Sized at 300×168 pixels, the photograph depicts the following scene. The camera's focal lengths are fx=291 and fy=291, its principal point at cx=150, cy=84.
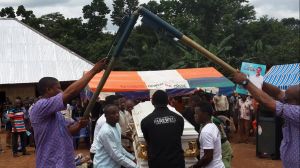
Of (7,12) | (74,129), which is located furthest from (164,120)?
(7,12)

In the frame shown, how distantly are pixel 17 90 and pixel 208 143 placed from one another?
15.6 meters

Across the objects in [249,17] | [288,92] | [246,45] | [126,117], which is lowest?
[126,117]

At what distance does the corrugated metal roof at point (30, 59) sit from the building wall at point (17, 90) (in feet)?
1.43

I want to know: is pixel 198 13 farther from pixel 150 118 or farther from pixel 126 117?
pixel 150 118

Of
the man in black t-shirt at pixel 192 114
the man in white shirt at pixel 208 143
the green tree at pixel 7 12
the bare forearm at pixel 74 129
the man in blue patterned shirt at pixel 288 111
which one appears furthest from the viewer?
the green tree at pixel 7 12

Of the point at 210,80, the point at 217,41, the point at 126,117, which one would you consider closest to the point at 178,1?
the point at 217,41

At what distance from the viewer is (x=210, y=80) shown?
1070 cm

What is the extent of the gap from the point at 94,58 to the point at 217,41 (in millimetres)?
10833

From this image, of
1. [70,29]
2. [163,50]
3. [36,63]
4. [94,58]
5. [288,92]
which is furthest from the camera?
[70,29]

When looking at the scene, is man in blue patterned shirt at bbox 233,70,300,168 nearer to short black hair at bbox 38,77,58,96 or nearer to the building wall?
short black hair at bbox 38,77,58,96

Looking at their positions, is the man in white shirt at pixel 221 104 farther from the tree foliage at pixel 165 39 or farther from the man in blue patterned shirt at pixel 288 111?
the man in blue patterned shirt at pixel 288 111

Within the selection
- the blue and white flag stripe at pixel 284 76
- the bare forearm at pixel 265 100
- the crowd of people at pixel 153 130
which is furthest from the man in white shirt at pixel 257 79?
the blue and white flag stripe at pixel 284 76

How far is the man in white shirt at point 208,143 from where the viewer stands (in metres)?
3.35

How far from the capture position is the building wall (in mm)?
16391
